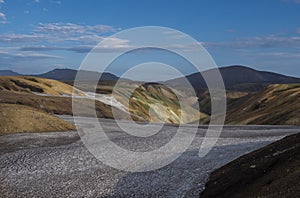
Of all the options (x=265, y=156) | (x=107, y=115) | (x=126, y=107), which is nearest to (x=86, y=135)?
(x=265, y=156)

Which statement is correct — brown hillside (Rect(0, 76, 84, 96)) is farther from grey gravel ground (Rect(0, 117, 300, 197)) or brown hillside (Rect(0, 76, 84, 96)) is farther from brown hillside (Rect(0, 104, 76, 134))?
grey gravel ground (Rect(0, 117, 300, 197))

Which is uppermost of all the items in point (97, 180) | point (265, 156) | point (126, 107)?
point (265, 156)

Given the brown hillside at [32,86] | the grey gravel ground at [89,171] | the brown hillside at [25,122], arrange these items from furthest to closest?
the brown hillside at [32,86], the brown hillside at [25,122], the grey gravel ground at [89,171]

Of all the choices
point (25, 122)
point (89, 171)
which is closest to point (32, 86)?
point (25, 122)

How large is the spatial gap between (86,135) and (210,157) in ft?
86.5

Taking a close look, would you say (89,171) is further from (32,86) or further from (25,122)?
(32,86)

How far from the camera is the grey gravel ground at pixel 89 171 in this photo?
36594 mm

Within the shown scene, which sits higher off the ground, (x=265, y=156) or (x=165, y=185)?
(x=265, y=156)

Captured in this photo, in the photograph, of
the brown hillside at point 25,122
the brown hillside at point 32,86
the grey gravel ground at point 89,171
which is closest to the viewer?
the grey gravel ground at point 89,171

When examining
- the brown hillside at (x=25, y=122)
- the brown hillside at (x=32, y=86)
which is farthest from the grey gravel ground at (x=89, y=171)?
the brown hillside at (x=32, y=86)

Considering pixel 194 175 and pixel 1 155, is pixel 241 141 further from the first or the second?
pixel 1 155

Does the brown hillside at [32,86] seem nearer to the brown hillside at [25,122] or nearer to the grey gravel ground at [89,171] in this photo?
the brown hillside at [25,122]

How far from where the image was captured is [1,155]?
4941cm

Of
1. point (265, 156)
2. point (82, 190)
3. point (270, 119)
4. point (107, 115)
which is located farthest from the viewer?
point (107, 115)
